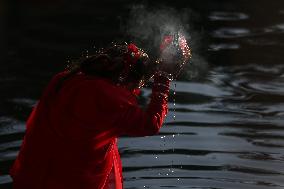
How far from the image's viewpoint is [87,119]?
4.29 m

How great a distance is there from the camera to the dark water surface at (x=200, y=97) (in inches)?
288

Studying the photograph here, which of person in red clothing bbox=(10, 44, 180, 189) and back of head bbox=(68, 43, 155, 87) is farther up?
back of head bbox=(68, 43, 155, 87)

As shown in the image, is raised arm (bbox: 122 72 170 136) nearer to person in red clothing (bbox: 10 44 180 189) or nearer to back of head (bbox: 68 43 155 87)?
person in red clothing (bbox: 10 44 180 189)

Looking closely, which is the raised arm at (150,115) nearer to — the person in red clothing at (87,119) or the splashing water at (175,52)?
the person in red clothing at (87,119)

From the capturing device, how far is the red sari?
4.28 m

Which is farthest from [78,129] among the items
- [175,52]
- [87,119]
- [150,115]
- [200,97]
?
[200,97]

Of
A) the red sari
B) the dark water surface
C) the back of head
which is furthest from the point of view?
the dark water surface

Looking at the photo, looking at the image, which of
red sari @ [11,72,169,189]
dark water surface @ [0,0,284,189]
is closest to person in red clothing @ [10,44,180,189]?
red sari @ [11,72,169,189]

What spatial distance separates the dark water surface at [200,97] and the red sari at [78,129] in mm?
2371

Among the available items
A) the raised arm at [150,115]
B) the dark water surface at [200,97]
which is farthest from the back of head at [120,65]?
the dark water surface at [200,97]

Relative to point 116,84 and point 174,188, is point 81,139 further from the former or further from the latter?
point 174,188

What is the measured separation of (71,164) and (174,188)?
2.54 m

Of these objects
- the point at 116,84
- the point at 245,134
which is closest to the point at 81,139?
the point at 116,84

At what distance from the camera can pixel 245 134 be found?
832cm
